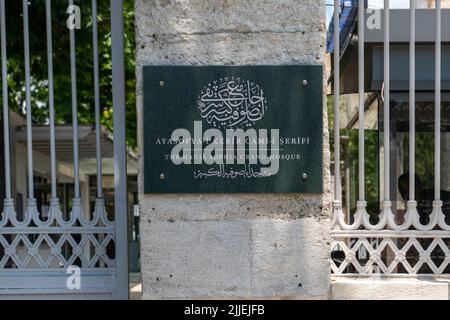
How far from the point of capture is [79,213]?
15.3 ft

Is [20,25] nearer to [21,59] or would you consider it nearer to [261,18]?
[21,59]

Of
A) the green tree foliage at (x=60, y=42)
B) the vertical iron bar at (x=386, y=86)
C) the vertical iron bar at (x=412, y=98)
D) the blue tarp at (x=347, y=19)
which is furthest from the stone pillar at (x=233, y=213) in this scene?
the green tree foliage at (x=60, y=42)

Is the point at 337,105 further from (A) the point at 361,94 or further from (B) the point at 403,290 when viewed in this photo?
(B) the point at 403,290

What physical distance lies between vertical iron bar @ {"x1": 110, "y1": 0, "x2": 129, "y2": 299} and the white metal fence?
4.79 feet

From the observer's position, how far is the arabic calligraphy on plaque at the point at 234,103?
4.34 m

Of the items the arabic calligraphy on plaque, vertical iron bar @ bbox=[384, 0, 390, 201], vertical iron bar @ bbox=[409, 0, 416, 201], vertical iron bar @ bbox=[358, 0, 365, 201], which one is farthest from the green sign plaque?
vertical iron bar @ bbox=[409, 0, 416, 201]

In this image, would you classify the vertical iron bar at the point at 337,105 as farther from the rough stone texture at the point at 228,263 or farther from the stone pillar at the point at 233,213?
the rough stone texture at the point at 228,263

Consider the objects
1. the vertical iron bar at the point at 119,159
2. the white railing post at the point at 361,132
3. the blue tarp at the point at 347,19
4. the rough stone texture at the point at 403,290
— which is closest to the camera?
the rough stone texture at the point at 403,290

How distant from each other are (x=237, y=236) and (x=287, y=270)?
0.39m

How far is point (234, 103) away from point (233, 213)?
0.72m

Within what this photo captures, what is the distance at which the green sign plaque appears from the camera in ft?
14.2

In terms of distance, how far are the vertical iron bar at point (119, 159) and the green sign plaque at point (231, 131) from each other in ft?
1.28

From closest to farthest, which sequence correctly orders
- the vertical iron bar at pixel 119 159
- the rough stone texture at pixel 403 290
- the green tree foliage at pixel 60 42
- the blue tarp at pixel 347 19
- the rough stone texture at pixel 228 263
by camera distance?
the rough stone texture at pixel 228 263, the rough stone texture at pixel 403 290, the vertical iron bar at pixel 119 159, the blue tarp at pixel 347 19, the green tree foliage at pixel 60 42

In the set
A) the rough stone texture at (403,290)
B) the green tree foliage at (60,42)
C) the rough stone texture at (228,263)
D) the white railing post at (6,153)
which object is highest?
the green tree foliage at (60,42)
